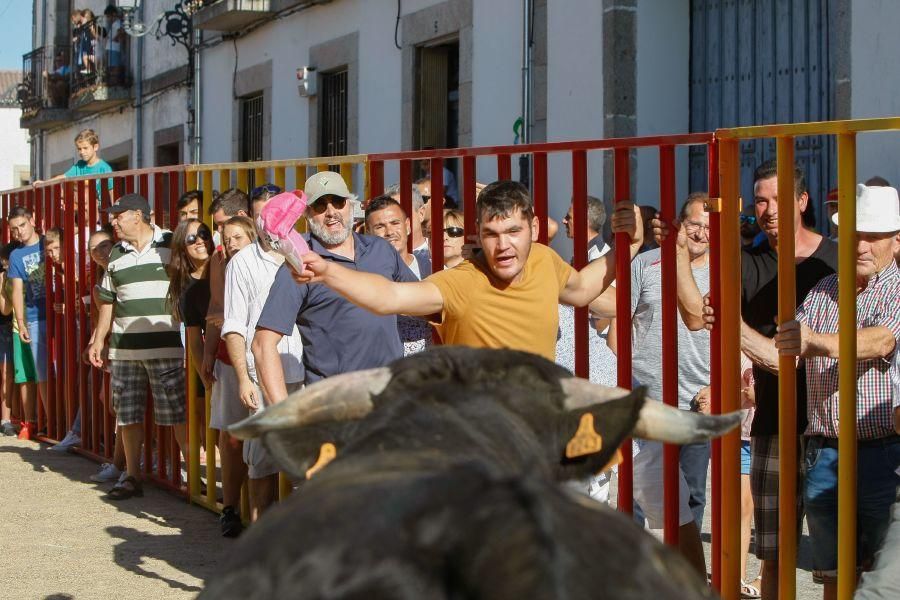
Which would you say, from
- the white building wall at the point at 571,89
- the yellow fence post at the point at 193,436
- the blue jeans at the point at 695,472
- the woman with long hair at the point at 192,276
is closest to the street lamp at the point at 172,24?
the white building wall at the point at 571,89

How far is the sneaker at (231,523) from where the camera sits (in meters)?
7.72

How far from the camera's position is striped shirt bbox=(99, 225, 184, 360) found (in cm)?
880

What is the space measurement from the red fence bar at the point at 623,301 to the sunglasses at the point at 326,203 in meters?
1.25

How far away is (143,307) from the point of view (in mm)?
8789

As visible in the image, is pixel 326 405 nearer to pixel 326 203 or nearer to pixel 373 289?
pixel 373 289

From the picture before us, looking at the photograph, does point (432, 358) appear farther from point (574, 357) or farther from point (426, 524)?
point (574, 357)

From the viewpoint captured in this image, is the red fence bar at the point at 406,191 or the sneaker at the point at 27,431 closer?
the red fence bar at the point at 406,191

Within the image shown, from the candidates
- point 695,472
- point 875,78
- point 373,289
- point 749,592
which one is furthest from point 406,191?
point 875,78

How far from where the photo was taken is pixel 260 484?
7.19m

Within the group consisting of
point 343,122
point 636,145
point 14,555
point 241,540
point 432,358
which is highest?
point 343,122

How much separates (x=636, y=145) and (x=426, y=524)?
4.19m

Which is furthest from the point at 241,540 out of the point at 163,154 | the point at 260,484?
the point at 163,154

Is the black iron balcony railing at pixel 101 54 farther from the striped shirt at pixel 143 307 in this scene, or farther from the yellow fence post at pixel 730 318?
the yellow fence post at pixel 730 318

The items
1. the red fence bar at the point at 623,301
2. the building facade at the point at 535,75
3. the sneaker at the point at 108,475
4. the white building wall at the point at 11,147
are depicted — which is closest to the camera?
the red fence bar at the point at 623,301
